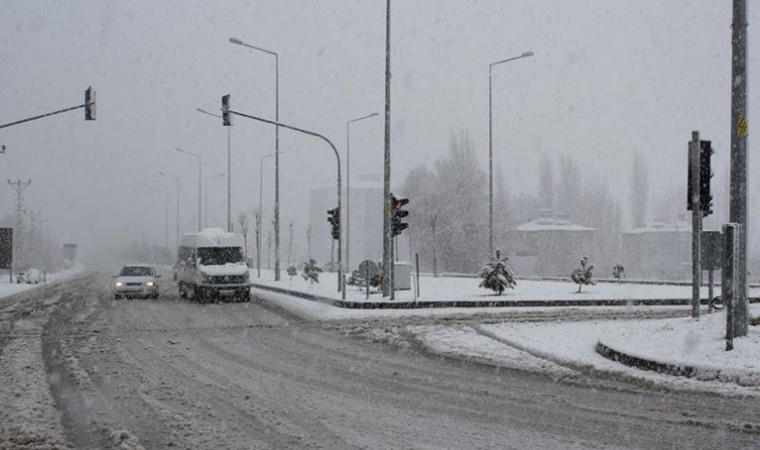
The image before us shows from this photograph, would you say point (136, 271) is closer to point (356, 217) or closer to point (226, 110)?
point (226, 110)

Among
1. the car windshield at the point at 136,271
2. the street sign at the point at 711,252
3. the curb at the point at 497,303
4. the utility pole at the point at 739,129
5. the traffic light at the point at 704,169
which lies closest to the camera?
the utility pole at the point at 739,129

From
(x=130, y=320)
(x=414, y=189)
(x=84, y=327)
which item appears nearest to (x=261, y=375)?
(x=84, y=327)

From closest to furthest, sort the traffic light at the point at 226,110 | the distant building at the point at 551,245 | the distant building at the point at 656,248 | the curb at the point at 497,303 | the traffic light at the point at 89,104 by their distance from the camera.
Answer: the curb at the point at 497,303, the traffic light at the point at 226,110, the traffic light at the point at 89,104, the distant building at the point at 551,245, the distant building at the point at 656,248

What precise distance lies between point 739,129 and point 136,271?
23.8 m

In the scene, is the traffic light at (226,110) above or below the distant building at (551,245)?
above

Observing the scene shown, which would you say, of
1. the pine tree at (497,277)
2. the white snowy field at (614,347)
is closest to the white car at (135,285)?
the pine tree at (497,277)

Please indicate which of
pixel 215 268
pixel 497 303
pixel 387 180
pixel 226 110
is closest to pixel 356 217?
pixel 215 268

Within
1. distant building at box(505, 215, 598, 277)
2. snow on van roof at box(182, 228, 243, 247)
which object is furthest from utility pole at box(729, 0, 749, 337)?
distant building at box(505, 215, 598, 277)

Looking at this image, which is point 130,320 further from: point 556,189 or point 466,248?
point 556,189

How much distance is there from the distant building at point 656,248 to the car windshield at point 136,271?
5763cm

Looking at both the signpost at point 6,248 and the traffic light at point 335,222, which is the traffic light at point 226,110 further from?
the signpost at point 6,248

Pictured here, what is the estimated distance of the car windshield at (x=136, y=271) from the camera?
29.4 metres

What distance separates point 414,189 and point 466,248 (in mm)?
9823

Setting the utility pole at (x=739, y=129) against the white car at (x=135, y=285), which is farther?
the white car at (x=135, y=285)
